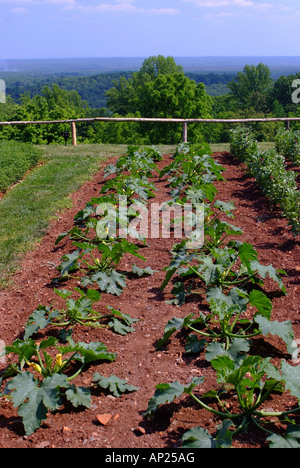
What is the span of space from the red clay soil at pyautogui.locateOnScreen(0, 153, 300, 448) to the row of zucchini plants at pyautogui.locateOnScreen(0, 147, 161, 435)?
10cm

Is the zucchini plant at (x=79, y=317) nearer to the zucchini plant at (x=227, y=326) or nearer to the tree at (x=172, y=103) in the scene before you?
the zucchini plant at (x=227, y=326)

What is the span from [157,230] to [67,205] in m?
2.09

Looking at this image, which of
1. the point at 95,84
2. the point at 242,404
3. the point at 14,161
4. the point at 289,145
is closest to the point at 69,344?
the point at 242,404

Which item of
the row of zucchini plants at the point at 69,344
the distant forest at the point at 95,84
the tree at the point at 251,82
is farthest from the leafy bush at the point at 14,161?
the distant forest at the point at 95,84

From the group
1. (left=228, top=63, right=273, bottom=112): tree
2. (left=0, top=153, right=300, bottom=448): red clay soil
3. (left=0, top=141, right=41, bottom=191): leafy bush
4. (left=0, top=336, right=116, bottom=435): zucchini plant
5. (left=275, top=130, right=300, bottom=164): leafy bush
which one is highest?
(left=228, top=63, right=273, bottom=112): tree

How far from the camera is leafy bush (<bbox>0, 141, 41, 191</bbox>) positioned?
9.56m

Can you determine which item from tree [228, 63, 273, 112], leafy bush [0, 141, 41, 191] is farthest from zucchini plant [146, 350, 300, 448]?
tree [228, 63, 273, 112]

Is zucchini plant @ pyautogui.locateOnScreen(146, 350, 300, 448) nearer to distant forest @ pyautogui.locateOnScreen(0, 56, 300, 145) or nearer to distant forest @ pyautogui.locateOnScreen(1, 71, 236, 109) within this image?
distant forest @ pyautogui.locateOnScreen(0, 56, 300, 145)

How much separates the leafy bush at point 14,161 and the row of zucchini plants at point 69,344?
3833 millimetres

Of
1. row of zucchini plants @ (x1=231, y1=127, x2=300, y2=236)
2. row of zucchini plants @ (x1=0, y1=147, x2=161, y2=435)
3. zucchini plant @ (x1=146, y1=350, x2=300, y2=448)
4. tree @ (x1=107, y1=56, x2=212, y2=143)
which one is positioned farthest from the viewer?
tree @ (x1=107, y1=56, x2=212, y2=143)

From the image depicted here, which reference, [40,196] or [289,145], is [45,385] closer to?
[40,196]

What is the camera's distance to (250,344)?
11.6 ft

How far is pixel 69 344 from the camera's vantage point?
3.72 metres
